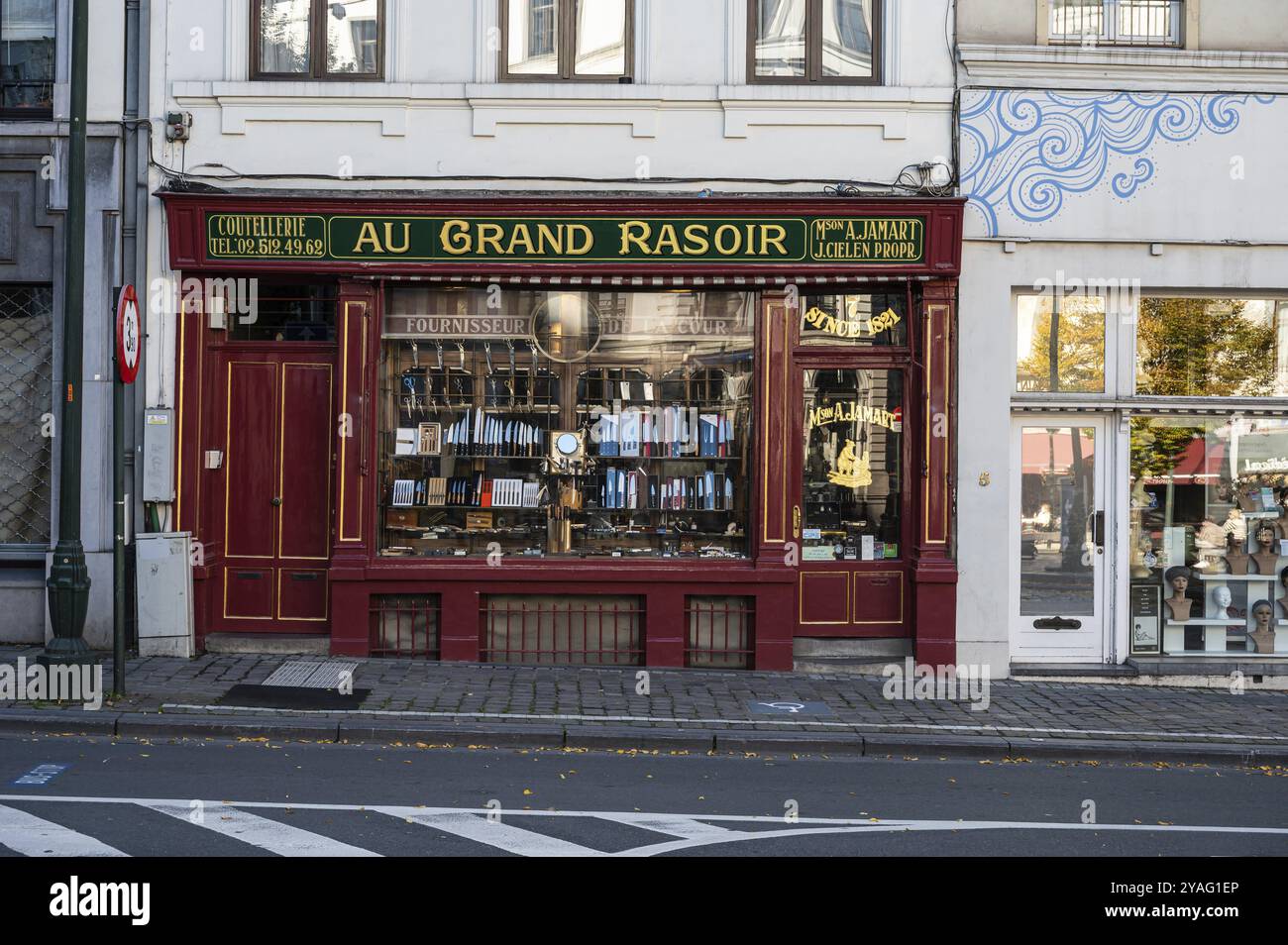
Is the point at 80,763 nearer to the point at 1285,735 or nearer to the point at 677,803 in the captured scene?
the point at 677,803

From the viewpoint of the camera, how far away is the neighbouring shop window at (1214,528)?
40.7 ft

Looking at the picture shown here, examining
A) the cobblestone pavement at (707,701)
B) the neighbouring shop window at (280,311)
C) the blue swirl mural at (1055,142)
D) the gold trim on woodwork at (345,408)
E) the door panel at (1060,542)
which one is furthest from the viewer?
the door panel at (1060,542)

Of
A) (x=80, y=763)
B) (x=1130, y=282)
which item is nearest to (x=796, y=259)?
(x=1130, y=282)

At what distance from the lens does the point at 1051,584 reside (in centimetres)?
1239

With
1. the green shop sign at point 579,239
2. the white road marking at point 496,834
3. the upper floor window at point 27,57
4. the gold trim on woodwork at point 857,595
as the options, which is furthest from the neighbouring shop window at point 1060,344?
the upper floor window at point 27,57

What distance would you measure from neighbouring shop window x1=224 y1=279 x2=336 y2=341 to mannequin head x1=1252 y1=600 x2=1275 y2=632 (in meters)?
9.11

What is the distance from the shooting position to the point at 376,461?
475 inches

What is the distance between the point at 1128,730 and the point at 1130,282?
14.4ft

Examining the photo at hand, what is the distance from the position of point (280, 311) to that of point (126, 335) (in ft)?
8.46

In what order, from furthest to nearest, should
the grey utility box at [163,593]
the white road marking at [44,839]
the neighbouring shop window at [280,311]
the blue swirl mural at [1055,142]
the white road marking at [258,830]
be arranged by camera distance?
the neighbouring shop window at [280,311]
the blue swirl mural at [1055,142]
the grey utility box at [163,593]
the white road marking at [258,830]
the white road marking at [44,839]

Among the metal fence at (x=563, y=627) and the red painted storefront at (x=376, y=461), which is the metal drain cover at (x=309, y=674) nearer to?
the red painted storefront at (x=376, y=461)

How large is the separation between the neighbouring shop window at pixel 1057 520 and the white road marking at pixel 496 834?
7.05m

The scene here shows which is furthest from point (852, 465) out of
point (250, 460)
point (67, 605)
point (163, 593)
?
point (67, 605)

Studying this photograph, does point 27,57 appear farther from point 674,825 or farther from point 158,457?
point 674,825
